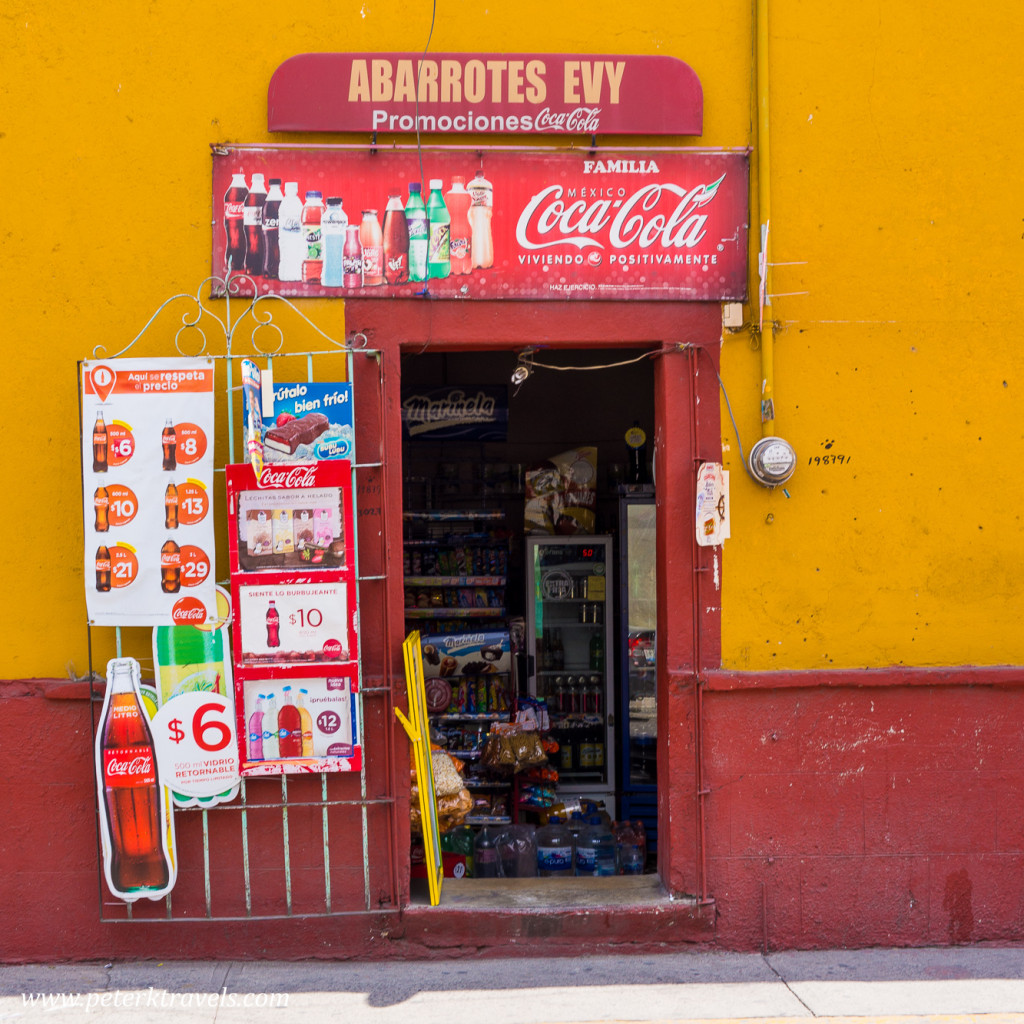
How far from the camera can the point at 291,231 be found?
5047 mm

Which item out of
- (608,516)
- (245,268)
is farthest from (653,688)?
(245,268)

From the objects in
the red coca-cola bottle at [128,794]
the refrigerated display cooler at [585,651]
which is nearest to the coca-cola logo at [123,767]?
the red coca-cola bottle at [128,794]

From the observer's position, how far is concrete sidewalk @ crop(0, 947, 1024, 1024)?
15.1 feet

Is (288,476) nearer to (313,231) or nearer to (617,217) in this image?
(313,231)

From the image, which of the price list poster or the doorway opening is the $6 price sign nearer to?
the price list poster

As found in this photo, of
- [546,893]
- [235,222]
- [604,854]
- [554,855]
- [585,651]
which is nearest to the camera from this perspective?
[235,222]

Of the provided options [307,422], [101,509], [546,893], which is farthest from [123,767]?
[546,893]

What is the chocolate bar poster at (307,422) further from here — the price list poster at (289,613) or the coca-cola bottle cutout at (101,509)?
the coca-cola bottle cutout at (101,509)

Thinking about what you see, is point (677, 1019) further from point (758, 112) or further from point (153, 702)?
point (758, 112)

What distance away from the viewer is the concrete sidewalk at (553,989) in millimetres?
4590

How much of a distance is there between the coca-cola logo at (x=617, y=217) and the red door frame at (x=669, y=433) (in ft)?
1.05

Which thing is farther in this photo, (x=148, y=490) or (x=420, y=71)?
(x=420, y=71)

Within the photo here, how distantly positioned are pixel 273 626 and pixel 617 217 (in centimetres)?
268

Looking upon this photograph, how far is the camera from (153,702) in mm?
5000
